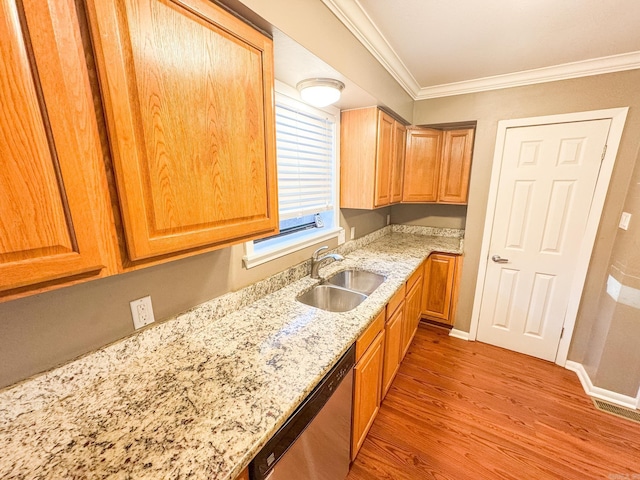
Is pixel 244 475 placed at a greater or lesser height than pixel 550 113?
lesser

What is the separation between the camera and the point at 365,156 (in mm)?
2031

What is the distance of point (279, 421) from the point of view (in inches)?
28.7

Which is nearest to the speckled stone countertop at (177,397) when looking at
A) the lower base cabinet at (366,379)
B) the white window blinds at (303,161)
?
the lower base cabinet at (366,379)

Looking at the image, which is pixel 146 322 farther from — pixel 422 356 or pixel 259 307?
pixel 422 356

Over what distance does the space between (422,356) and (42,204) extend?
270 cm

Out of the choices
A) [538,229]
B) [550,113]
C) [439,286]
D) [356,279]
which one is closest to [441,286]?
[439,286]

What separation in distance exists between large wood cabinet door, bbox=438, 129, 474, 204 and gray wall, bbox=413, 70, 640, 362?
0.83 feet

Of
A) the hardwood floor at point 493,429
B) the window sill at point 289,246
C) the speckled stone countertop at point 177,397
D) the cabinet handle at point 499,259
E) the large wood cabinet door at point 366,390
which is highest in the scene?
the window sill at point 289,246

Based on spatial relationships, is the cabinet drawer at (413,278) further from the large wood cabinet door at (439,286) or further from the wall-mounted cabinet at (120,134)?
the wall-mounted cabinet at (120,134)

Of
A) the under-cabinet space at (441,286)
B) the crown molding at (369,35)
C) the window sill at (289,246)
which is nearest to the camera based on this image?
the crown molding at (369,35)

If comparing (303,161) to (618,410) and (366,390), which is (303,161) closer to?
(366,390)

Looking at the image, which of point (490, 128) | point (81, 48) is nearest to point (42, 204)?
point (81, 48)

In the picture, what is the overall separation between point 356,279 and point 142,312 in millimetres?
1438

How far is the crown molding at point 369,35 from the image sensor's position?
1.25 metres
